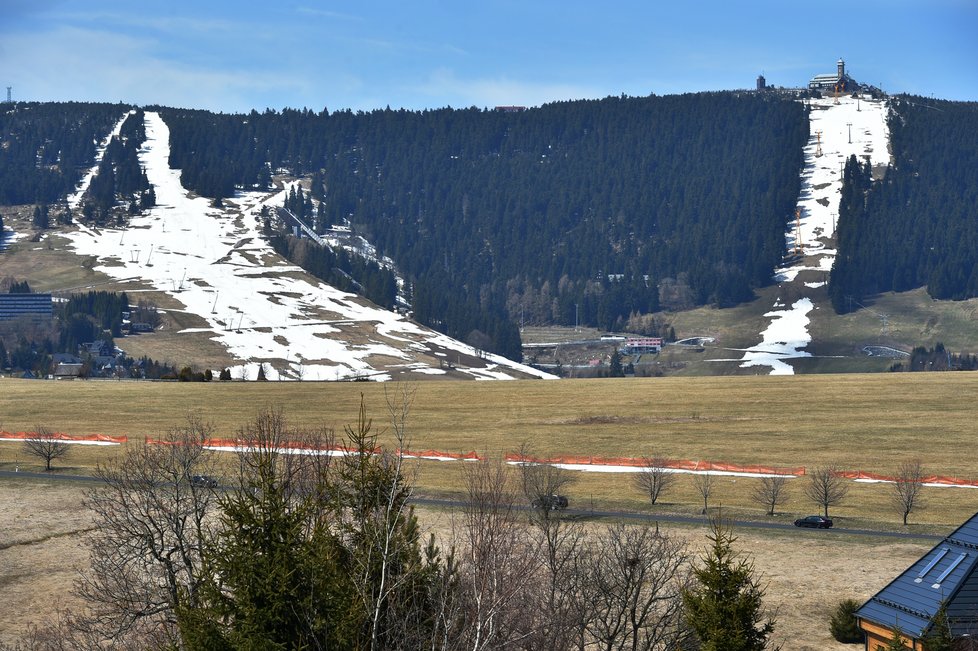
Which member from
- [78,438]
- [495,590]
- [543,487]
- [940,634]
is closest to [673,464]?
[543,487]

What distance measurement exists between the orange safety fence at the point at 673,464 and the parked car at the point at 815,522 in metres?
20.9

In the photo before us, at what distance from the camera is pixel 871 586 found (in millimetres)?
52312

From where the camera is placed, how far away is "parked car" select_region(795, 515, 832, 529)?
2657 inches

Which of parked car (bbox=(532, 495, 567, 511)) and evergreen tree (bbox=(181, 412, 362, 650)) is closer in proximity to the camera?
evergreen tree (bbox=(181, 412, 362, 650))

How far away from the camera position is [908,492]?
236 ft

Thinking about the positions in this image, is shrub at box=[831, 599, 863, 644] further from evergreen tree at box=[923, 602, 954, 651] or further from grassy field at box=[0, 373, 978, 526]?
grassy field at box=[0, 373, 978, 526]

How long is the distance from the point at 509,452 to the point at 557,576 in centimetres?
6250

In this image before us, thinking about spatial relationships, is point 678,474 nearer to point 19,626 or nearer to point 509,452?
point 509,452

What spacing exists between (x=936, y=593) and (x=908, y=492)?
121 ft

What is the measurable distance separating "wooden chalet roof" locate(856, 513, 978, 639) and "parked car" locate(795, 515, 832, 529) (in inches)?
1112

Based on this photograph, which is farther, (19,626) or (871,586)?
(871,586)

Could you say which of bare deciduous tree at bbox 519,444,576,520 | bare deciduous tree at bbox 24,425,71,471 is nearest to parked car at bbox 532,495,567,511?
bare deciduous tree at bbox 519,444,576,520

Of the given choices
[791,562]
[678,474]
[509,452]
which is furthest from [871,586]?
[509,452]

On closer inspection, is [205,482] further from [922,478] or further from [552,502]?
[922,478]
